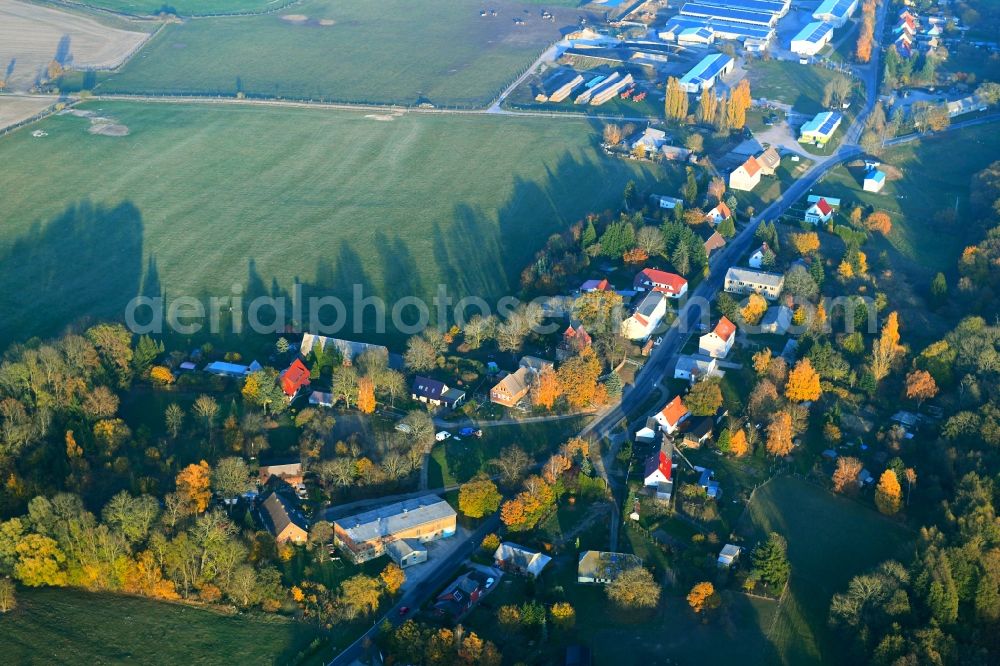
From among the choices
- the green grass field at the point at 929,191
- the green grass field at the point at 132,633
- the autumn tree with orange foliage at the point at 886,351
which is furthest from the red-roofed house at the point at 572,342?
the green grass field at the point at 929,191

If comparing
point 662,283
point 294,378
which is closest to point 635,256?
point 662,283

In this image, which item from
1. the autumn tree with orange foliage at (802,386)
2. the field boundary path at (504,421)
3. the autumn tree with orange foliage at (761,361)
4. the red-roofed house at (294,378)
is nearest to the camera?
the field boundary path at (504,421)

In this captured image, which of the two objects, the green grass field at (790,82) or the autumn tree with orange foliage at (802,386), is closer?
the autumn tree with orange foliage at (802,386)

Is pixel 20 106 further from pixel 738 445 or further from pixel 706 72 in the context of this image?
pixel 738 445

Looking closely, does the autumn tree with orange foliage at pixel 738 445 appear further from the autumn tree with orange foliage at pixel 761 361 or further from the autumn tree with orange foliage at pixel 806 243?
the autumn tree with orange foliage at pixel 806 243

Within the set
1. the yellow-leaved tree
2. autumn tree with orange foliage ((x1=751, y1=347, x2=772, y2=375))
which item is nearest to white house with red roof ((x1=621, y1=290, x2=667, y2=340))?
autumn tree with orange foliage ((x1=751, y1=347, x2=772, y2=375))

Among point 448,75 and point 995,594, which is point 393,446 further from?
point 448,75

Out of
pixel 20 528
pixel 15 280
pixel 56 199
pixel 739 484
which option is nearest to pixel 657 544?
pixel 739 484
